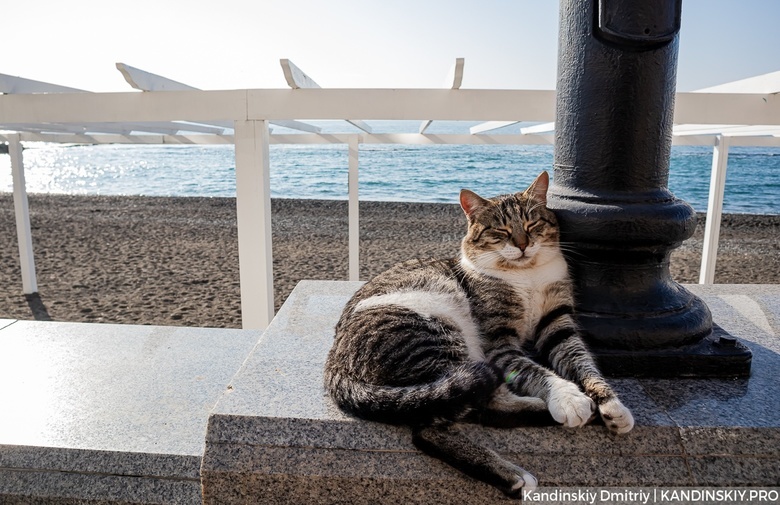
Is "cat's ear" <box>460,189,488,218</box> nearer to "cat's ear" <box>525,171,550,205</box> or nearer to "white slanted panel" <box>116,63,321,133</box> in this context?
"cat's ear" <box>525,171,550,205</box>

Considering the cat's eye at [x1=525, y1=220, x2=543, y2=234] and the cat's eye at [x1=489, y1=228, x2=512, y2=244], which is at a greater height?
the cat's eye at [x1=525, y1=220, x2=543, y2=234]

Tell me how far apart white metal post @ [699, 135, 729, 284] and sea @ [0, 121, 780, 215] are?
1374 centimetres

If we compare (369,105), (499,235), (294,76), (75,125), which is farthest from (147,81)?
(75,125)

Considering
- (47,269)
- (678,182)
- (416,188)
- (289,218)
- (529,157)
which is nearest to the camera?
(47,269)

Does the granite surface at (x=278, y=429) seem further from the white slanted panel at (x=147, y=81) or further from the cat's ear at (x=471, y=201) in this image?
the white slanted panel at (x=147, y=81)

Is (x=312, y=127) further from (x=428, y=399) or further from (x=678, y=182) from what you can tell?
(x=678, y=182)

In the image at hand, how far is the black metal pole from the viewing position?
2.16 m

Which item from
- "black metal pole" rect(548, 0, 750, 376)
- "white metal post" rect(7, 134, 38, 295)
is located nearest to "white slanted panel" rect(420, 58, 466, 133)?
"black metal pole" rect(548, 0, 750, 376)

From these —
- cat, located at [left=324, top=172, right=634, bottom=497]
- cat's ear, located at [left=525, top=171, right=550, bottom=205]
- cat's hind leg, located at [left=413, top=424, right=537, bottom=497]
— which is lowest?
cat's hind leg, located at [left=413, top=424, right=537, bottom=497]

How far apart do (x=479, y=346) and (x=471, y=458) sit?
650mm

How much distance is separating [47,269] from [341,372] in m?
9.72

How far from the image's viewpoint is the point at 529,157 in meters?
29.0

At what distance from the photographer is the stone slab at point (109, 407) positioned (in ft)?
7.66

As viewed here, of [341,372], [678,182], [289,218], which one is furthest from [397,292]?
[678,182]
